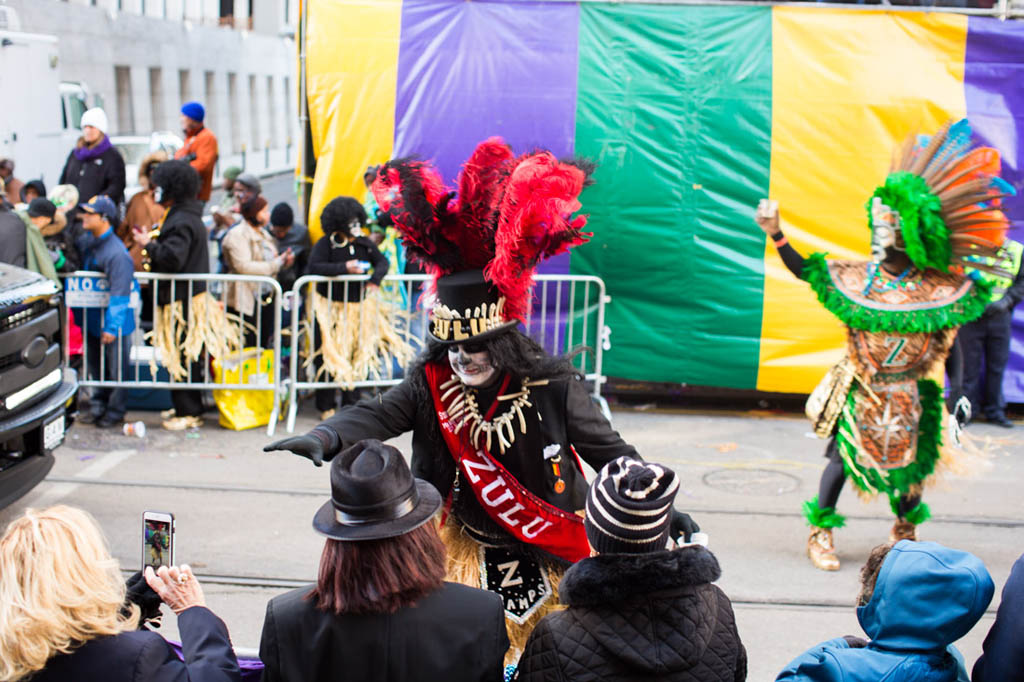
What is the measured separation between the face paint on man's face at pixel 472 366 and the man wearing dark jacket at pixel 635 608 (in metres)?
1.16

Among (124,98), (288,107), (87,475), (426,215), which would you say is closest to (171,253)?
(87,475)

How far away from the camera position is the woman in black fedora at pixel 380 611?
2441mm

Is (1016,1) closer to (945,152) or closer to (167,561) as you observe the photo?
(945,152)

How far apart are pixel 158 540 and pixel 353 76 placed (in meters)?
6.32

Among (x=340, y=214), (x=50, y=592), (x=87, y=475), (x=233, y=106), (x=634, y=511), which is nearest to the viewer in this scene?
(x=50, y=592)

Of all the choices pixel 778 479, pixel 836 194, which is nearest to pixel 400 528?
pixel 778 479

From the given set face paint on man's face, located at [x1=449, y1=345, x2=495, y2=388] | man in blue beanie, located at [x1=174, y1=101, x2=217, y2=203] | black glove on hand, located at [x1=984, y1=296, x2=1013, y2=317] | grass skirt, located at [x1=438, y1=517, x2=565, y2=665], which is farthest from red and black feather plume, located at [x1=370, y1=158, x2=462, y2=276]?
man in blue beanie, located at [x1=174, y1=101, x2=217, y2=203]

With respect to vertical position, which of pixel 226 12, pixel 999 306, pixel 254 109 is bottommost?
pixel 999 306

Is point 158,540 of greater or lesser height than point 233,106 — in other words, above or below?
below

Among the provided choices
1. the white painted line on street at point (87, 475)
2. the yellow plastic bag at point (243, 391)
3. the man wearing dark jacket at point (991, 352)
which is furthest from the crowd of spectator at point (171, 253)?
the man wearing dark jacket at point (991, 352)

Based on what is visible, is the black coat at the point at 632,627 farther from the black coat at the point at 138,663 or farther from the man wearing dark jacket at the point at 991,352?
the man wearing dark jacket at the point at 991,352

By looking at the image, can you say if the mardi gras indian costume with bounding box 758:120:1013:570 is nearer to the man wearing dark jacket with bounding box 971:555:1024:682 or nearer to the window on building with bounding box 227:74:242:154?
the man wearing dark jacket with bounding box 971:555:1024:682

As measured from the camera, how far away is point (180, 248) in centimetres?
773

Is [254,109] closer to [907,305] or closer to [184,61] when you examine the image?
[184,61]
